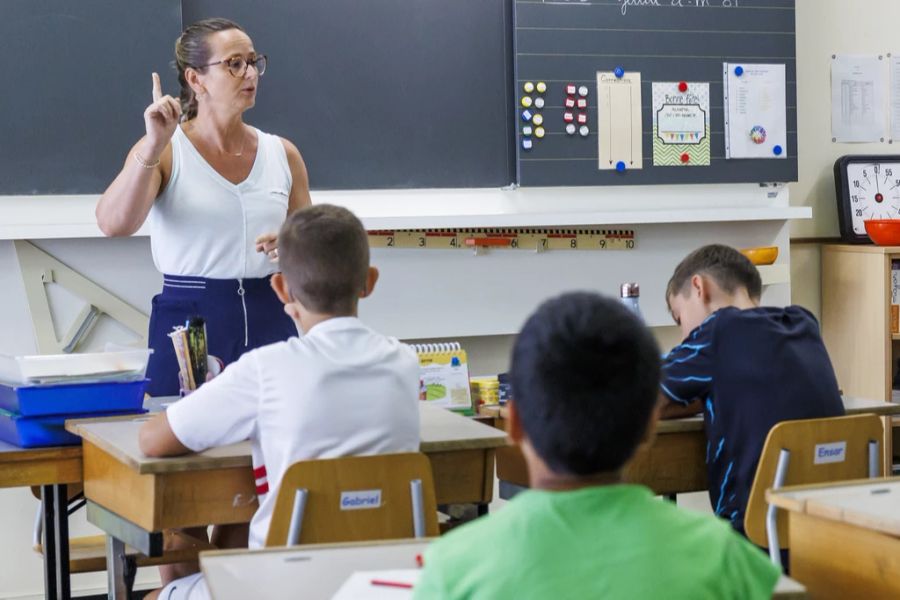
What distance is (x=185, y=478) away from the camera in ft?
7.72

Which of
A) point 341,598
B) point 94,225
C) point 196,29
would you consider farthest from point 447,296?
point 341,598

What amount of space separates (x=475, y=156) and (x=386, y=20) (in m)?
0.59

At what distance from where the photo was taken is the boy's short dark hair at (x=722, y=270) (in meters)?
3.15

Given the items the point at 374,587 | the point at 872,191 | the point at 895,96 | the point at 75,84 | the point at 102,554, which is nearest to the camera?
the point at 374,587

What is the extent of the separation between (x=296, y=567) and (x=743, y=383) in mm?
1564

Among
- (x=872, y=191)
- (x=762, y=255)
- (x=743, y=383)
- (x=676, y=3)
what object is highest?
(x=676, y=3)

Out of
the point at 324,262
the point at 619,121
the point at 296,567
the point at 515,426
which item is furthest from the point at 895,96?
the point at 515,426

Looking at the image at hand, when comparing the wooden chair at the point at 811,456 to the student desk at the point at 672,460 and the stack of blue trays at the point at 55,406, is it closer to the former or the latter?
the student desk at the point at 672,460

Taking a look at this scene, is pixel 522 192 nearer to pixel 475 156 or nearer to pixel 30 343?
pixel 475 156

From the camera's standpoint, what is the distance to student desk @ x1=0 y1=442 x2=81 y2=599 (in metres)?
2.61

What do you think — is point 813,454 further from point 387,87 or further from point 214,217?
point 387,87

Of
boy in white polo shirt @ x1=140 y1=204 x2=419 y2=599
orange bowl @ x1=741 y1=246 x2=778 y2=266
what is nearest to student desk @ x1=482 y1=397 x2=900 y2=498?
boy in white polo shirt @ x1=140 y1=204 x2=419 y2=599

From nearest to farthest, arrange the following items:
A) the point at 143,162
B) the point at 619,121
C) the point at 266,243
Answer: the point at 266,243, the point at 143,162, the point at 619,121

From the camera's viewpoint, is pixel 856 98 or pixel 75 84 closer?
pixel 75 84
